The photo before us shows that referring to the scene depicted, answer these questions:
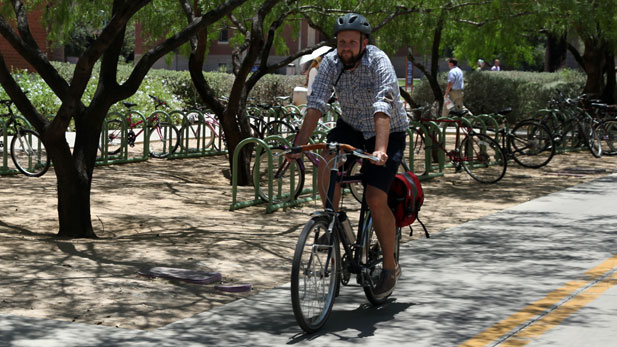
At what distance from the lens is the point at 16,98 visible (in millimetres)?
9656

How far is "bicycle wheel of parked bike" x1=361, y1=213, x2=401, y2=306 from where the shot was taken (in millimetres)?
6592

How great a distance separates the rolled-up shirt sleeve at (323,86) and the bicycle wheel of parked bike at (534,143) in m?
10.9

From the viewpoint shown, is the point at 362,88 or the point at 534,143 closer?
the point at 362,88

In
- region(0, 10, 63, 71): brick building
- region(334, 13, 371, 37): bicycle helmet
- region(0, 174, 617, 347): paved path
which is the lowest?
region(0, 174, 617, 347): paved path

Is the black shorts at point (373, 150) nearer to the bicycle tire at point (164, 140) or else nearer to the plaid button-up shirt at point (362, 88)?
the plaid button-up shirt at point (362, 88)

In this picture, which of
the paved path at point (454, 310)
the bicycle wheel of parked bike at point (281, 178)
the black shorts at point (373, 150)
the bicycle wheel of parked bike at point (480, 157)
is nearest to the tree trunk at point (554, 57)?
the bicycle wheel of parked bike at point (480, 157)

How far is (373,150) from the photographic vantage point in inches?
265

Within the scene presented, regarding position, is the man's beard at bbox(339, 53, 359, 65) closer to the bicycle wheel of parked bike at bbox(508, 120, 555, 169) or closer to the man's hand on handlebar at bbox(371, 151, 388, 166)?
the man's hand on handlebar at bbox(371, 151, 388, 166)

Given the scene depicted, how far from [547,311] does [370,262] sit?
122 cm

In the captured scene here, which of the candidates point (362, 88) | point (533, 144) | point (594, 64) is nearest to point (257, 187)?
point (362, 88)

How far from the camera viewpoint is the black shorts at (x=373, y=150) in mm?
6434

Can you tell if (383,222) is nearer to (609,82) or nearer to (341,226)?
(341,226)

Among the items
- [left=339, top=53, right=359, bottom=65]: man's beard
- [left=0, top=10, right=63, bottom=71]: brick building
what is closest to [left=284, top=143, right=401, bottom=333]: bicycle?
[left=339, top=53, right=359, bottom=65]: man's beard

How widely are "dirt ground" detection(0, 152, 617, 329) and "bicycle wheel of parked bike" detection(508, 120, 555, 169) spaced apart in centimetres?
55
